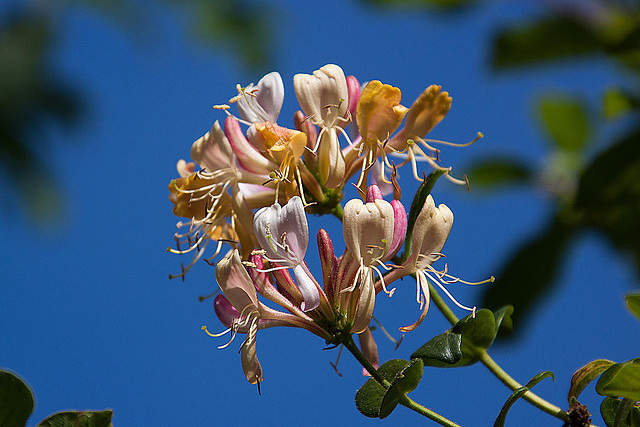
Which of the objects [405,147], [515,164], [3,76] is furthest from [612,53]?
[3,76]

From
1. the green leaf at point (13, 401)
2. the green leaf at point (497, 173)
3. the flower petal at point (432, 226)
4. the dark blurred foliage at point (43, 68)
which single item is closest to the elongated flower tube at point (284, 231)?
the flower petal at point (432, 226)

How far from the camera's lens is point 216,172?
2.19ft

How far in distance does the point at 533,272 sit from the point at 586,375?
0.55m

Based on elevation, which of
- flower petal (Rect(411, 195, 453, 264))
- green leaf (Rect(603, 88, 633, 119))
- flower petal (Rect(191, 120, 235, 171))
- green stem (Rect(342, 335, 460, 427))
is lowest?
green stem (Rect(342, 335, 460, 427))

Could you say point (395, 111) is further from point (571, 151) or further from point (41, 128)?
point (41, 128)

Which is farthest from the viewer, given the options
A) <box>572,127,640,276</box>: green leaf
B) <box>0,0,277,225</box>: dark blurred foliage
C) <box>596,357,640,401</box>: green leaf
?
<box>0,0,277,225</box>: dark blurred foliage

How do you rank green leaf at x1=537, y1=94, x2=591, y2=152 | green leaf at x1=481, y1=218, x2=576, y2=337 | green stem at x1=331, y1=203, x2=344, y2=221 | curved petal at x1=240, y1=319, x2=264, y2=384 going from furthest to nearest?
green leaf at x1=537, y1=94, x2=591, y2=152, green leaf at x1=481, y1=218, x2=576, y2=337, green stem at x1=331, y1=203, x2=344, y2=221, curved petal at x1=240, y1=319, x2=264, y2=384

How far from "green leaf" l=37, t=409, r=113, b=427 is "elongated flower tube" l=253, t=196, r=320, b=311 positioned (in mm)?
185

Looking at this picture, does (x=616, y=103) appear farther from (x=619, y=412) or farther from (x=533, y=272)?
(x=619, y=412)

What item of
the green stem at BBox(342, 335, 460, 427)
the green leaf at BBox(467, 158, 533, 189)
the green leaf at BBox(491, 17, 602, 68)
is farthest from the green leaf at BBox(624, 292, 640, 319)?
the green leaf at BBox(467, 158, 533, 189)

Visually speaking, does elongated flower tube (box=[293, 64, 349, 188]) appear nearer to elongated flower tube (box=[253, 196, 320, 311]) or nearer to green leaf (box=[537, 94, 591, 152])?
elongated flower tube (box=[253, 196, 320, 311])

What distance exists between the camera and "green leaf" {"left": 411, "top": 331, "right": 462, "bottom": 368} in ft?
1.65

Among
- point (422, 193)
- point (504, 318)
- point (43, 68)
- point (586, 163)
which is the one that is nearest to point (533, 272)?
point (586, 163)

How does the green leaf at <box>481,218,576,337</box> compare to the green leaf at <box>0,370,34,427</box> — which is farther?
the green leaf at <box>481,218,576,337</box>
